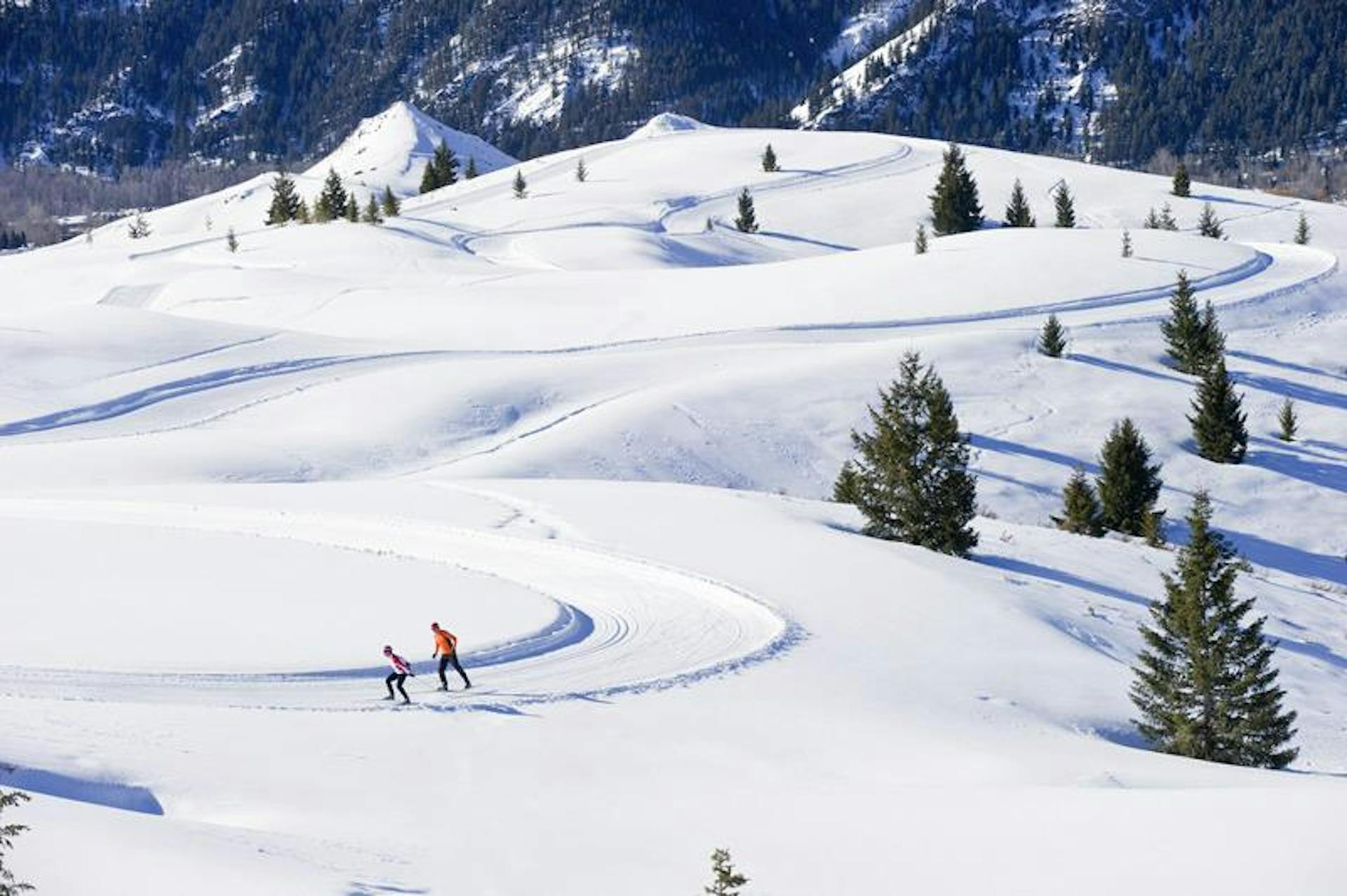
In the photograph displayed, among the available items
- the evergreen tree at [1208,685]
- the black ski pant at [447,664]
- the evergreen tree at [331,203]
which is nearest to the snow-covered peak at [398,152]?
the evergreen tree at [331,203]

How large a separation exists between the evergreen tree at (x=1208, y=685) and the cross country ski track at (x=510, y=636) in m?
4.97

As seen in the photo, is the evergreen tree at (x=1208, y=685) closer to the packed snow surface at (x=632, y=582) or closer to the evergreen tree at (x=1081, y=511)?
the packed snow surface at (x=632, y=582)

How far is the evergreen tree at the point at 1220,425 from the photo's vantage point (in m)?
44.3

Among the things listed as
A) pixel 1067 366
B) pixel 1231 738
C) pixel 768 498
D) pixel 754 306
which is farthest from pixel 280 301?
pixel 1231 738

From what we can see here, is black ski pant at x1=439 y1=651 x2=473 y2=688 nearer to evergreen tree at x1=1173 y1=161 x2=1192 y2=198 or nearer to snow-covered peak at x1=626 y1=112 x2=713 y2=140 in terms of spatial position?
evergreen tree at x1=1173 y1=161 x2=1192 y2=198


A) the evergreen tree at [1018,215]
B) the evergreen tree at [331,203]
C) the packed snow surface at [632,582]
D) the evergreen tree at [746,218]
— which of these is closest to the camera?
the packed snow surface at [632,582]

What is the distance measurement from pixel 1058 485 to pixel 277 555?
23.1 m

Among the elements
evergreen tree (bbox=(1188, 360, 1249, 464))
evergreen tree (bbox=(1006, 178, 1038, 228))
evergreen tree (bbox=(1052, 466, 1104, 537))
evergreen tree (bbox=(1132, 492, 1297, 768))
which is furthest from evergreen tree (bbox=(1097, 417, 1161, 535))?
evergreen tree (bbox=(1006, 178, 1038, 228))

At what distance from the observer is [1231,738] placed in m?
19.5

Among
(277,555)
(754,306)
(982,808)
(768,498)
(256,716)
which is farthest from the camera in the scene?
(754,306)

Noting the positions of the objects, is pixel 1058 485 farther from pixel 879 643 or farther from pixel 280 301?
pixel 280 301

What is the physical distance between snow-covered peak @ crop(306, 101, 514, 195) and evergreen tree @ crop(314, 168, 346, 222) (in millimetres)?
44125

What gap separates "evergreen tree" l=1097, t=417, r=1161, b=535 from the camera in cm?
3897

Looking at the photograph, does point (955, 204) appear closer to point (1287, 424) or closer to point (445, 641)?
point (1287, 424)
